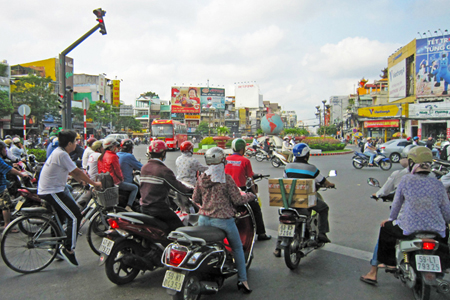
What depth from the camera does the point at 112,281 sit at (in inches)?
142

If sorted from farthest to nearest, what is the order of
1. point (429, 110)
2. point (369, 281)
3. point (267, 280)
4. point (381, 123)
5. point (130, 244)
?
1. point (381, 123)
2. point (429, 110)
3. point (267, 280)
4. point (369, 281)
5. point (130, 244)

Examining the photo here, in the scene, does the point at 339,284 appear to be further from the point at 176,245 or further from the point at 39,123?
the point at 39,123

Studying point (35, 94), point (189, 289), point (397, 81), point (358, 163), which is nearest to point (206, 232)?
point (189, 289)

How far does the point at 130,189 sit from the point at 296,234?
2811 millimetres

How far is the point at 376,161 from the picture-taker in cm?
→ 1509

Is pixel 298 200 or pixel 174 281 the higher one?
pixel 298 200

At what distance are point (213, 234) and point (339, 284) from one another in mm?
1634

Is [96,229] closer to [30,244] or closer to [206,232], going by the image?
[30,244]

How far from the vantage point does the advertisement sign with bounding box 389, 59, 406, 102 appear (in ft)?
148

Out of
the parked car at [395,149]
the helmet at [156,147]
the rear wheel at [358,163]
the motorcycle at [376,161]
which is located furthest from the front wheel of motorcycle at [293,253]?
the parked car at [395,149]

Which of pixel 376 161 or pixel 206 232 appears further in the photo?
pixel 376 161

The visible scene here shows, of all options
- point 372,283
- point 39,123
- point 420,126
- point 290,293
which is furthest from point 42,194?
point 420,126

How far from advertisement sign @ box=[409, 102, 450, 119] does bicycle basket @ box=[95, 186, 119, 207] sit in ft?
138

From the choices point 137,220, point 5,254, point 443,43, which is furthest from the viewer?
point 443,43
